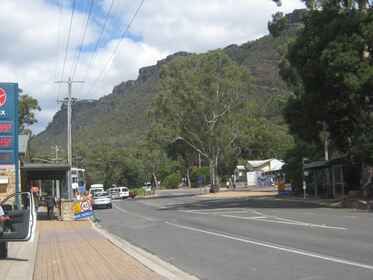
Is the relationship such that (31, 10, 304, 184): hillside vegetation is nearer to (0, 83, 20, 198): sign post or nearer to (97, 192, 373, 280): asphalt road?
(0, 83, 20, 198): sign post

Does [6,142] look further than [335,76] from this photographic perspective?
No

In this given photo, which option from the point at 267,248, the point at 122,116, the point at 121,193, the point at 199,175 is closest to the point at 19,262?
the point at 267,248

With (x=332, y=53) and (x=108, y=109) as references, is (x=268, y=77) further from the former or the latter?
(x=332, y=53)

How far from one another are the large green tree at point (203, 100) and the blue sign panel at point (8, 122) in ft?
152

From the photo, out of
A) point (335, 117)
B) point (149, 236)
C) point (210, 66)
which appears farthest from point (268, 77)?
point (149, 236)

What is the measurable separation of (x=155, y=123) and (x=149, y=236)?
53.4 metres

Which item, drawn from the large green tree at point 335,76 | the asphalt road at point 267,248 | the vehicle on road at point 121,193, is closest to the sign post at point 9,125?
the asphalt road at point 267,248

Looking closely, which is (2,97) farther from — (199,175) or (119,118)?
(119,118)

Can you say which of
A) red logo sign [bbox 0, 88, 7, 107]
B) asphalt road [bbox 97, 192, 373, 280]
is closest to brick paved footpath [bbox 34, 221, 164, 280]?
asphalt road [bbox 97, 192, 373, 280]

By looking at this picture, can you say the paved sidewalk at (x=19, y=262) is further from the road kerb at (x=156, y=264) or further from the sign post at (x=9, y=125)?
the sign post at (x=9, y=125)

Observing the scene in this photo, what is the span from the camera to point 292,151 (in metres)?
58.8

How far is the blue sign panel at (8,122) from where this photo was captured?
25.5m

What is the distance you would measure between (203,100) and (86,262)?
58139 mm

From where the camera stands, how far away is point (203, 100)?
71812 mm
